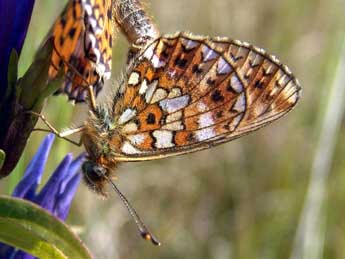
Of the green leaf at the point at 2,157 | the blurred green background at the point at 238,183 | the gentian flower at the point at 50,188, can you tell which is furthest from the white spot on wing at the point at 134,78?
the blurred green background at the point at 238,183

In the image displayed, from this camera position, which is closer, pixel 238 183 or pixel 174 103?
pixel 174 103

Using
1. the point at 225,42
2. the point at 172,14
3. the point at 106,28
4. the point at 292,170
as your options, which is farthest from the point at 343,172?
the point at 106,28

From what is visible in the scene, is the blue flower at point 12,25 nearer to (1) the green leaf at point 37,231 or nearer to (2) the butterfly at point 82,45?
(2) the butterfly at point 82,45

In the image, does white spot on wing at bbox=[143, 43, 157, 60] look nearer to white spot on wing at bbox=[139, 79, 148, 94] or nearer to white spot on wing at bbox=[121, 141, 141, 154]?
white spot on wing at bbox=[139, 79, 148, 94]

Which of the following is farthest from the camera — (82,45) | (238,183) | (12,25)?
(238,183)

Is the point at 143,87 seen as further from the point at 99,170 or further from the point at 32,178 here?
the point at 32,178

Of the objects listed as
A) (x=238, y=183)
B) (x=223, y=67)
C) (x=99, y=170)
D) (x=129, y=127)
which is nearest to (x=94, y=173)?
(x=99, y=170)

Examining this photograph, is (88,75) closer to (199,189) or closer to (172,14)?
(199,189)
